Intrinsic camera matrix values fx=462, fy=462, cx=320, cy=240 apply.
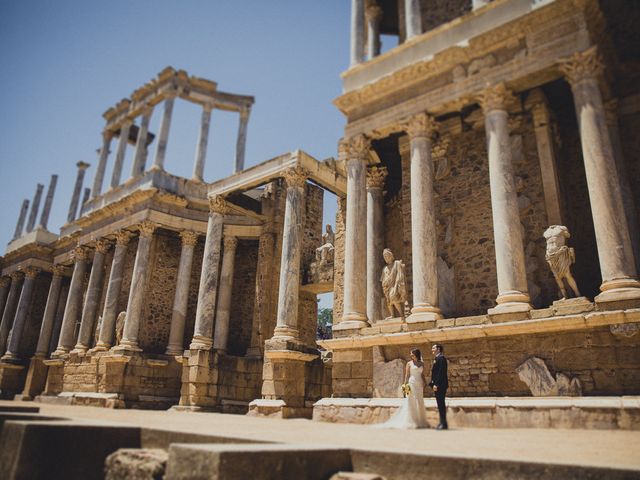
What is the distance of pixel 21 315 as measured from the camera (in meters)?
25.9

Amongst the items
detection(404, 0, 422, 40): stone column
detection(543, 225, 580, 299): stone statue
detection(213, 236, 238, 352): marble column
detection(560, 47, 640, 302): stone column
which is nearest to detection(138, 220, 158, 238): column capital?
detection(213, 236, 238, 352): marble column

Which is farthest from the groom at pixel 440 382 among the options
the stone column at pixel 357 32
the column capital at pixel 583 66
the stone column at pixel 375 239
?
the stone column at pixel 357 32

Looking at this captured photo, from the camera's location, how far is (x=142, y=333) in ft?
64.4

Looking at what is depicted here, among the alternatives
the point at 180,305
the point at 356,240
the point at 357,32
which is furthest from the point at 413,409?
the point at 180,305

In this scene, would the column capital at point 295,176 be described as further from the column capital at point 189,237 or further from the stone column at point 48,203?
the stone column at point 48,203

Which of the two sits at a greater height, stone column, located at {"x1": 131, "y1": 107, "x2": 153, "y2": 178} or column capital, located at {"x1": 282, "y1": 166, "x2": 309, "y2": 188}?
stone column, located at {"x1": 131, "y1": 107, "x2": 153, "y2": 178}

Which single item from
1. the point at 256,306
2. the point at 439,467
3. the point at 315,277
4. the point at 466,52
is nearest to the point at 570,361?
the point at 439,467

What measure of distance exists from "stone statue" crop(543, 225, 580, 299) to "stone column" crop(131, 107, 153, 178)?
1813 cm

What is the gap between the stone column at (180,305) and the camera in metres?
18.8

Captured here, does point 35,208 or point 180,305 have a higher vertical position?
point 35,208

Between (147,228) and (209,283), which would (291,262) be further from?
(147,228)

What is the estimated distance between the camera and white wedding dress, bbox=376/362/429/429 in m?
7.42

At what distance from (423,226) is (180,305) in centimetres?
1215

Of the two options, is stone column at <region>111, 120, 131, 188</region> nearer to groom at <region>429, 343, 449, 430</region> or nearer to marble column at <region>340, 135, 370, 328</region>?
marble column at <region>340, 135, 370, 328</region>
